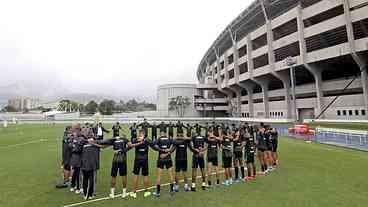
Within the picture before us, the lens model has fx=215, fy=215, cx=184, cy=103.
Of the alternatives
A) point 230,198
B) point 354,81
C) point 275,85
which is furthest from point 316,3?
point 230,198

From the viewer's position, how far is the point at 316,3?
110 ft

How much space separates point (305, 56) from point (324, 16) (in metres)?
6.49

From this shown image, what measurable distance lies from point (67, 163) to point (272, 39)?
41.8m

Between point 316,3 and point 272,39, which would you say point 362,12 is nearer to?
point 316,3

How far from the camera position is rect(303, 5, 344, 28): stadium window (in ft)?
103

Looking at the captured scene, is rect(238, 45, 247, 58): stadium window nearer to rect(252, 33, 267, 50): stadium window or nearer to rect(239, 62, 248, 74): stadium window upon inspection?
rect(239, 62, 248, 74): stadium window

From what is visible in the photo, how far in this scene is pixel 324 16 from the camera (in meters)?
33.4

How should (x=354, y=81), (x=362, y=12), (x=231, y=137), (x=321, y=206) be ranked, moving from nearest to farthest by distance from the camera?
(x=321, y=206)
(x=231, y=137)
(x=362, y=12)
(x=354, y=81)

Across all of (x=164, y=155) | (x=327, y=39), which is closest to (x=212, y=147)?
(x=164, y=155)

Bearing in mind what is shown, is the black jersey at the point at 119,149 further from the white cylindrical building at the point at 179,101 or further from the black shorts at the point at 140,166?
the white cylindrical building at the point at 179,101

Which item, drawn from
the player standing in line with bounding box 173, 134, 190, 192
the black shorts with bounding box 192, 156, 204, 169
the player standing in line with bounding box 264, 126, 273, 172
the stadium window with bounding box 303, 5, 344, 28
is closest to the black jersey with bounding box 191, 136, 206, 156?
the black shorts with bounding box 192, 156, 204, 169

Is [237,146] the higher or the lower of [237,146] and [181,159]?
the higher

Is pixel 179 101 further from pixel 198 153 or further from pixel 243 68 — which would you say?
pixel 198 153

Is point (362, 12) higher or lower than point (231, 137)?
higher
